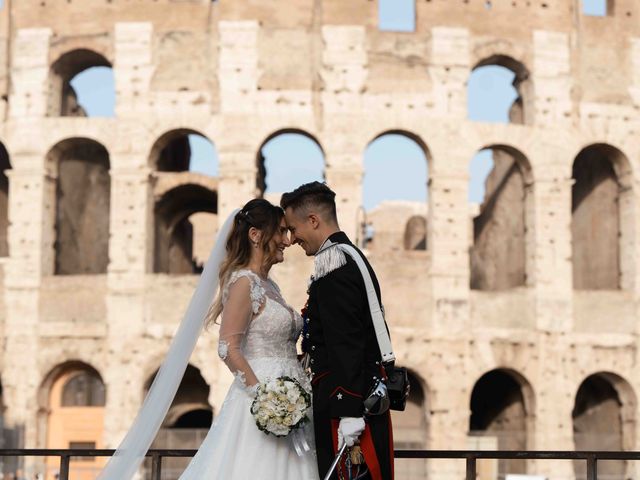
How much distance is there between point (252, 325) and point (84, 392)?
23.8 metres

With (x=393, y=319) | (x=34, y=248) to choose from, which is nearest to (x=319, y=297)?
(x=393, y=319)

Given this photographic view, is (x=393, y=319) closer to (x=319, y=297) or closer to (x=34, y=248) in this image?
(x=34, y=248)

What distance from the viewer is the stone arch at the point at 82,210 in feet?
69.1

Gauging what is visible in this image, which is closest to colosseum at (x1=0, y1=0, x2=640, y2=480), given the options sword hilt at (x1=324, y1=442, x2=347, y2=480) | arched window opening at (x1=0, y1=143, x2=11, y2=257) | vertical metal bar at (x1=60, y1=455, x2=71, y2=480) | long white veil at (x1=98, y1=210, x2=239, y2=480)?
arched window opening at (x1=0, y1=143, x2=11, y2=257)

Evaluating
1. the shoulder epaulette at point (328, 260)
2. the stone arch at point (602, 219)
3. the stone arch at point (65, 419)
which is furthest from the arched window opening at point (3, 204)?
the shoulder epaulette at point (328, 260)

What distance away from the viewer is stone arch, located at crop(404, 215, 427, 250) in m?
26.5

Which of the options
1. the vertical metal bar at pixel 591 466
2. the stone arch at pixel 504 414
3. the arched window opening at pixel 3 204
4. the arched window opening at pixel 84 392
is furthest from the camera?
the arched window opening at pixel 84 392

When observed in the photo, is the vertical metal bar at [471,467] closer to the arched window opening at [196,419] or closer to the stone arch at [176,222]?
the stone arch at [176,222]

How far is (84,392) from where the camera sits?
27.6m

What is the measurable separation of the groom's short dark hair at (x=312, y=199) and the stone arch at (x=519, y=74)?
1546 cm

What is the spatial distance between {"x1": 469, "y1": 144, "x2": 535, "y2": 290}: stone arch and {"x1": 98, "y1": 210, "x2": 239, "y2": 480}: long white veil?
14.8 meters

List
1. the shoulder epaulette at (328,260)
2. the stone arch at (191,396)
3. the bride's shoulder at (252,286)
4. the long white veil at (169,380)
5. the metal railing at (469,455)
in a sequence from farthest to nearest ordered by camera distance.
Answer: the stone arch at (191,396), the metal railing at (469,455), the long white veil at (169,380), the bride's shoulder at (252,286), the shoulder epaulette at (328,260)

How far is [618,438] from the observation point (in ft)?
65.6

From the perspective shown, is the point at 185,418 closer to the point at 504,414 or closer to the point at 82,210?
the point at 82,210
